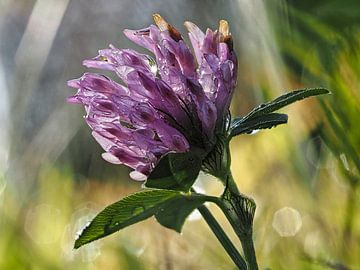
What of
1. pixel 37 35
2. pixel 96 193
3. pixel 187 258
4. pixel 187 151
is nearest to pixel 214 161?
pixel 187 151

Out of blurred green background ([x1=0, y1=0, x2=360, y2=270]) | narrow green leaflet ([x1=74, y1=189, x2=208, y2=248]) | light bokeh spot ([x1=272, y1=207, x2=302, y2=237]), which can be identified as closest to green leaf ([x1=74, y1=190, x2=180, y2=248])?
narrow green leaflet ([x1=74, y1=189, x2=208, y2=248])

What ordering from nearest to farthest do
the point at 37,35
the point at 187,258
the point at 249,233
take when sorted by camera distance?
the point at 249,233
the point at 187,258
the point at 37,35

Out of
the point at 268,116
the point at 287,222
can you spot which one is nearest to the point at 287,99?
the point at 268,116

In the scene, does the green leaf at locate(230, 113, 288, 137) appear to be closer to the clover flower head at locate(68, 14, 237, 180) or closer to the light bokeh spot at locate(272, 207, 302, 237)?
the clover flower head at locate(68, 14, 237, 180)

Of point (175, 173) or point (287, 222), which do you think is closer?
point (175, 173)

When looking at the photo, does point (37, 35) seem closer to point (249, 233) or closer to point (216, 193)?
point (216, 193)

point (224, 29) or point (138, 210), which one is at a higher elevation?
point (224, 29)

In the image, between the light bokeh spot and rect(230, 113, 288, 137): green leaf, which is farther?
the light bokeh spot

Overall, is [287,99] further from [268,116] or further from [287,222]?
[287,222]
